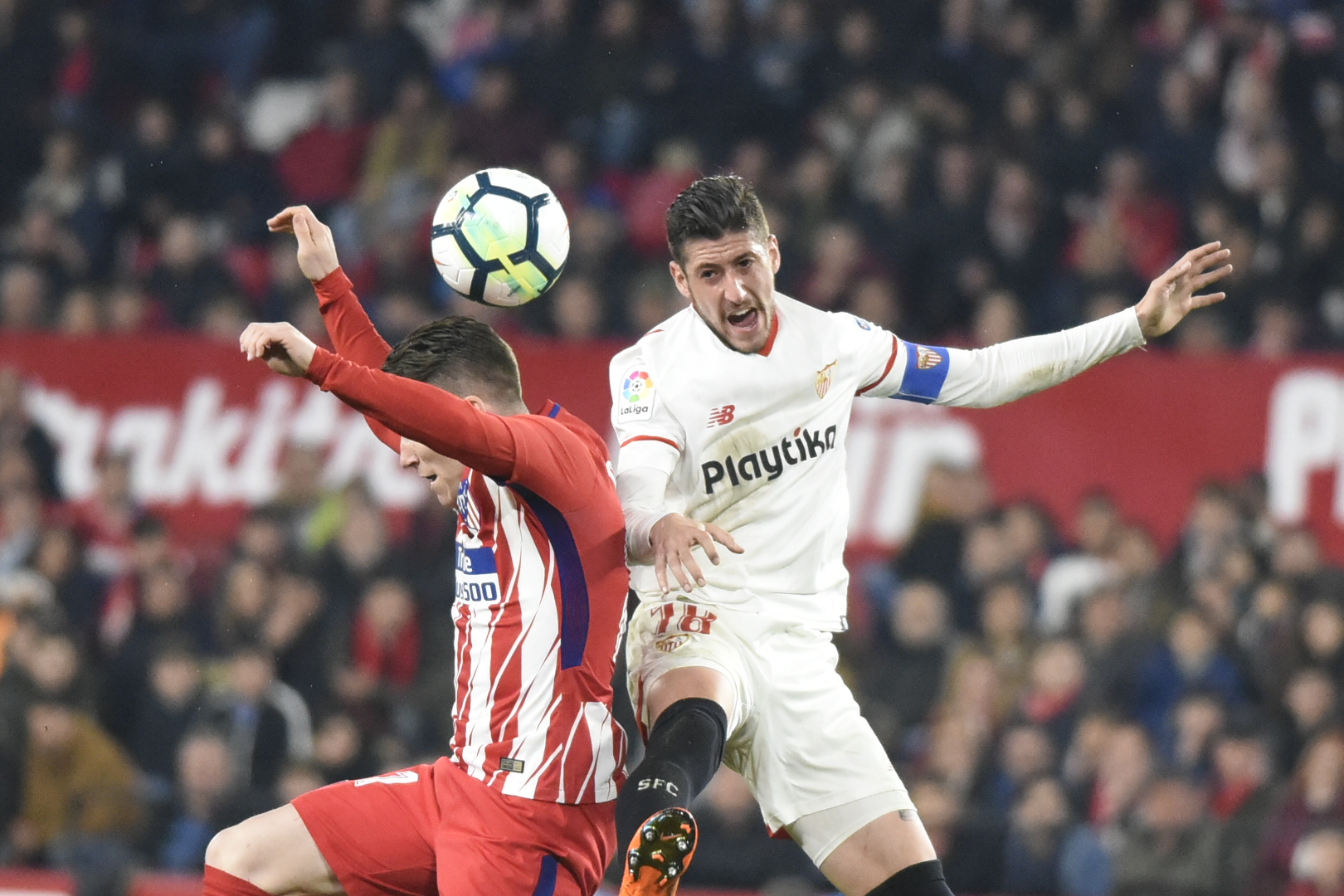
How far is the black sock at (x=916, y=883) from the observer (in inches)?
195

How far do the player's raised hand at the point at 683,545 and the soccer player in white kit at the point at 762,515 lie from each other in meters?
0.42

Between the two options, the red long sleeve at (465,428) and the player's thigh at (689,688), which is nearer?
the red long sleeve at (465,428)

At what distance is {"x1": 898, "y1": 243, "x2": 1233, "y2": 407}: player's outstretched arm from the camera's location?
5.33 meters

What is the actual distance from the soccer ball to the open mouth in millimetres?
476

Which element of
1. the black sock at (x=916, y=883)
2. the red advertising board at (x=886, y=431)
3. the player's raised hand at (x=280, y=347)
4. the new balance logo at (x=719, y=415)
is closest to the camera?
the player's raised hand at (x=280, y=347)

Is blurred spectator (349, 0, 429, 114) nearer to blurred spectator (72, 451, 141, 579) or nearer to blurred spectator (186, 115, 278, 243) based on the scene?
blurred spectator (186, 115, 278, 243)

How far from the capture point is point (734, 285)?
4996 millimetres

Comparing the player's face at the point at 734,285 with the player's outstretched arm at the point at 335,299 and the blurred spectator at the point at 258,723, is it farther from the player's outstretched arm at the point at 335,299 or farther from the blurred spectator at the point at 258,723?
the blurred spectator at the point at 258,723

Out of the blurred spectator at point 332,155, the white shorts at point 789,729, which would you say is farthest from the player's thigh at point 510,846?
the blurred spectator at point 332,155

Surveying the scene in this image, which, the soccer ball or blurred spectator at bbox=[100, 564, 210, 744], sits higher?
the soccer ball

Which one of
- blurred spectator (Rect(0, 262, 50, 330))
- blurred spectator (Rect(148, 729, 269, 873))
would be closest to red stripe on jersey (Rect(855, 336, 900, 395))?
blurred spectator (Rect(148, 729, 269, 873))

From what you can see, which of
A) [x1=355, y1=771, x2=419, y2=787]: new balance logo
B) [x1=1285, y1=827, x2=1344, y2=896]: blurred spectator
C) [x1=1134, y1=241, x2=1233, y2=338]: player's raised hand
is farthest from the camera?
[x1=1285, y1=827, x2=1344, y2=896]: blurred spectator

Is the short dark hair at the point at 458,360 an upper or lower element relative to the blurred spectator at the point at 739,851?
upper

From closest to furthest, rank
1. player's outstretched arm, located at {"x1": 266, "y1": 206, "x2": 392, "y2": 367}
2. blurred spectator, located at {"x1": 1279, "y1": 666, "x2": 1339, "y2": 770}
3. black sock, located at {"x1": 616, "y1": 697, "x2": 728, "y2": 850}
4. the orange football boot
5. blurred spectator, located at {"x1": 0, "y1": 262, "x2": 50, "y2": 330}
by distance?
the orange football boot → black sock, located at {"x1": 616, "y1": 697, "x2": 728, "y2": 850} → player's outstretched arm, located at {"x1": 266, "y1": 206, "x2": 392, "y2": 367} → blurred spectator, located at {"x1": 1279, "y1": 666, "x2": 1339, "y2": 770} → blurred spectator, located at {"x1": 0, "y1": 262, "x2": 50, "y2": 330}
